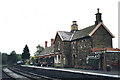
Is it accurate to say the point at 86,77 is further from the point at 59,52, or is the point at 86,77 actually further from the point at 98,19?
the point at 59,52

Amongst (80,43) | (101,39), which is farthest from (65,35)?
(101,39)

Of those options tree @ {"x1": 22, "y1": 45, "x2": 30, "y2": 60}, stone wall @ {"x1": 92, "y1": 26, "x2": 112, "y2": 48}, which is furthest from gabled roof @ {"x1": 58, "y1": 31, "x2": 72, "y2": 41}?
tree @ {"x1": 22, "y1": 45, "x2": 30, "y2": 60}

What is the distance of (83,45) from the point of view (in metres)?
34.3

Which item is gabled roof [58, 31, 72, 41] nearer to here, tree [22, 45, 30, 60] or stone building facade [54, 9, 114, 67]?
stone building facade [54, 9, 114, 67]

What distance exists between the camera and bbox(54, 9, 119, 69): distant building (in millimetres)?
31922

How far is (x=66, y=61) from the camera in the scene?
3916 cm

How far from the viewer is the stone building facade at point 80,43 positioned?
32.6m

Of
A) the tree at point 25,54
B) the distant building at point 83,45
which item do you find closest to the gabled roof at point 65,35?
the distant building at point 83,45

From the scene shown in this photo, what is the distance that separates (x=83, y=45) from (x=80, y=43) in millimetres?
1351

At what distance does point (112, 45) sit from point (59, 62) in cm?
1287

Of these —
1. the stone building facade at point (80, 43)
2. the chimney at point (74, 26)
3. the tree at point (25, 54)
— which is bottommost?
the tree at point (25, 54)

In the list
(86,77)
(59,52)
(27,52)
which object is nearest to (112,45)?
(59,52)

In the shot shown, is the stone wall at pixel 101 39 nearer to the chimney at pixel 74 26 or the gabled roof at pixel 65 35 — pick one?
the gabled roof at pixel 65 35

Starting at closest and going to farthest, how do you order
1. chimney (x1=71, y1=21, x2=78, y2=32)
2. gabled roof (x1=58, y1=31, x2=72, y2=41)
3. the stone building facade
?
the stone building facade < gabled roof (x1=58, y1=31, x2=72, y2=41) < chimney (x1=71, y1=21, x2=78, y2=32)
